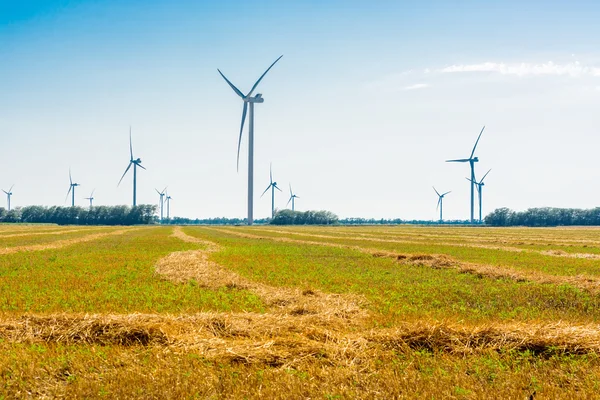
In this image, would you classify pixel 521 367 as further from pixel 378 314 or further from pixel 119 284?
pixel 119 284

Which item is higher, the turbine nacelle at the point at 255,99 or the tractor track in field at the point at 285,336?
the turbine nacelle at the point at 255,99

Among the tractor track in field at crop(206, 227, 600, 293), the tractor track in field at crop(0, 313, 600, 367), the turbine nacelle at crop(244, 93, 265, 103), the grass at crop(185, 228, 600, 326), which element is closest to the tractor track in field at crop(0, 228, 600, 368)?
the tractor track in field at crop(0, 313, 600, 367)

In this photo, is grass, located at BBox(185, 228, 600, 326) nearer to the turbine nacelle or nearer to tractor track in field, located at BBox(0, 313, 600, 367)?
tractor track in field, located at BBox(0, 313, 600, 367)

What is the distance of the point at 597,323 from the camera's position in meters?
13.5

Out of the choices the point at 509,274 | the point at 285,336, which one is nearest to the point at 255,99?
the point at 509,274

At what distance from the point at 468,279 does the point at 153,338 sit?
16.1 m

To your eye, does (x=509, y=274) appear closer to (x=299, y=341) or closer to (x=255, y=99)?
(x=299, y=341)

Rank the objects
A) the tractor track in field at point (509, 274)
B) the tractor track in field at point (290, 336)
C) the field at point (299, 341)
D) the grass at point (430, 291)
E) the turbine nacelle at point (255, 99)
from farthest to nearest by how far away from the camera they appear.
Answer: the turbine nacelle at point (255, 99)
the tractor track in field at point (509, 274)
the grass at point (430, 291)
the tractor track in field at point (290, 336)
the field at point (299, 341)

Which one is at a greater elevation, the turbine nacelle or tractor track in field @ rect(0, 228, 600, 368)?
the turbine nacelle

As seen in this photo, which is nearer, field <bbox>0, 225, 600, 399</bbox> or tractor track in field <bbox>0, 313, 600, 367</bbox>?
field <bbox>0, 225, 600, 399</bbox>

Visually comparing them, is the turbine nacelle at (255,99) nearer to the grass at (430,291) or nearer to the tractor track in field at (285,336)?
the grass at (430,291)

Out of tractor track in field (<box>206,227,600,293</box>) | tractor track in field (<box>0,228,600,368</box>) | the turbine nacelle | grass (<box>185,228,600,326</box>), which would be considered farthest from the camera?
the turbine nacelle

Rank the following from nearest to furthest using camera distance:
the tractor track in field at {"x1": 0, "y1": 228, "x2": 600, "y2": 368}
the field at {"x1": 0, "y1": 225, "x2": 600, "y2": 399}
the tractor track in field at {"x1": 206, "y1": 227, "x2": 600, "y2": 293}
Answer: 1. the field at {"x1": 0, "y1": 225, "x2": 600, "y2": 399}
2. the tractor track in field at {"x1": 0, "y1": 228, "x2": 600, "y2": 368}
3. the tractor track in field at {"x1": 206, "y1": 227, "x2": 600, "y2": 293}

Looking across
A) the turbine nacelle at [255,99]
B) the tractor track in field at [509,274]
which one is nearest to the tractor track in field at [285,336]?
the tractor track in field at [509,274]
